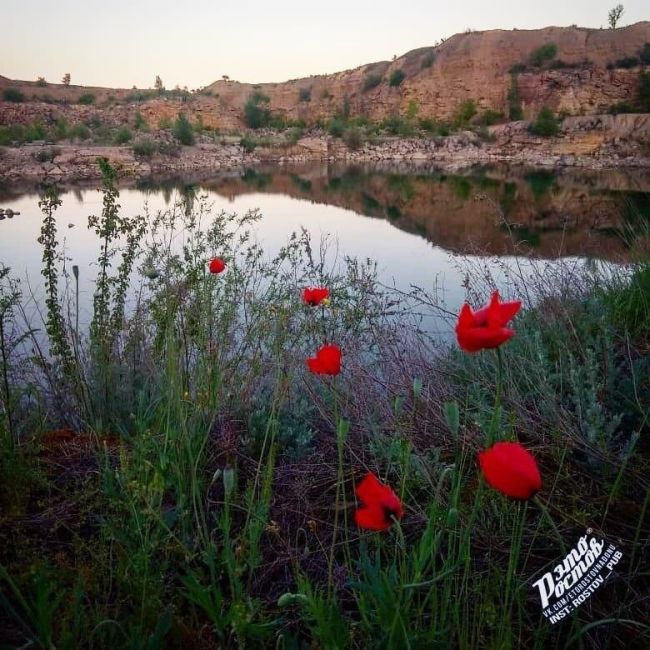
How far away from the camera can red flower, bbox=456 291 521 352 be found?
0.95 meters

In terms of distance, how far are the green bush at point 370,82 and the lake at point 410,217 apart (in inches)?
1526

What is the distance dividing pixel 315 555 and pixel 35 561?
856 mm

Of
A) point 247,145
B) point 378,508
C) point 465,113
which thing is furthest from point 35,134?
point 378,508

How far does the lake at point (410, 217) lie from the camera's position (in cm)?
787

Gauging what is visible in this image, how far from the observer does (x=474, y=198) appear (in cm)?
886

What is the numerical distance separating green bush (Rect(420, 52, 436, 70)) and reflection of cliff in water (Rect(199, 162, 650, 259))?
3498 cm

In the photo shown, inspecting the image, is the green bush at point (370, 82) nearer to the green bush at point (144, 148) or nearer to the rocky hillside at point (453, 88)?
the rocky hillside at point (453, 88)

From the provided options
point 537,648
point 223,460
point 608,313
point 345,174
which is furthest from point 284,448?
point 345,174

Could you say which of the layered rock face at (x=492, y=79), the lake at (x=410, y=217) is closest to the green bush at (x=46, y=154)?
the lake at (x=410, y=217)

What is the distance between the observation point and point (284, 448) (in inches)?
97.8

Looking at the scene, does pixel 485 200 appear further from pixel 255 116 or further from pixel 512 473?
pixel 255 116

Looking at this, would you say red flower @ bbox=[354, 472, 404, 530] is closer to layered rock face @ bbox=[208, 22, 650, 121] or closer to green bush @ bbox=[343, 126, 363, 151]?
green bush @ bbox=[343, 126, 363, 151]

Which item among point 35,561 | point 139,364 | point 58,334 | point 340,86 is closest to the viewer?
point 35,561

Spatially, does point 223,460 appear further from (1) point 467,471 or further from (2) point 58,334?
(2) point 58,334
